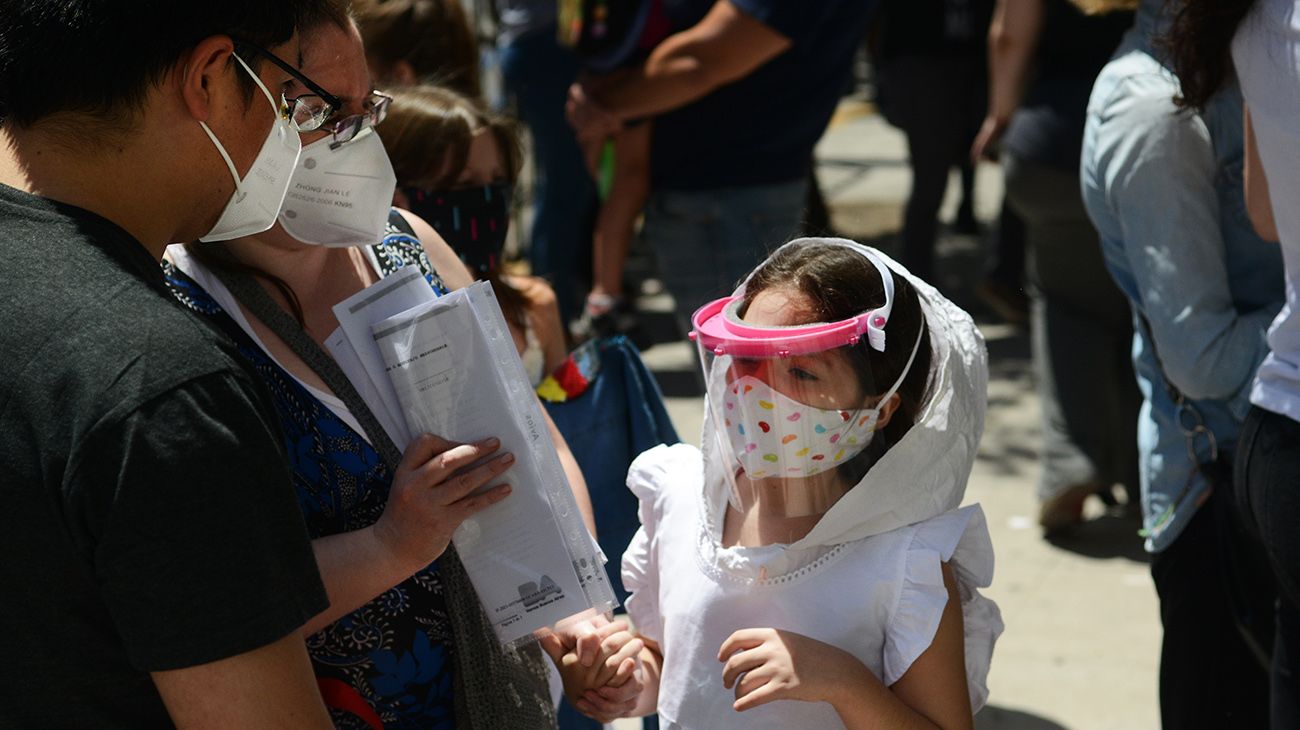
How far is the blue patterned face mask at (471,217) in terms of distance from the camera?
9.18ft

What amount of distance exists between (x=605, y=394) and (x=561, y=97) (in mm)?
3385

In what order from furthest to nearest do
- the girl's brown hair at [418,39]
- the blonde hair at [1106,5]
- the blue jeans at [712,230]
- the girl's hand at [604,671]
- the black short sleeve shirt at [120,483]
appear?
the blue jeans at [712,230]
the girl's brown hair at [418,39]
the blonde hair at [1106,5]
the girl's hand at [604,671]
the black short sleeve shirt at [120,483]

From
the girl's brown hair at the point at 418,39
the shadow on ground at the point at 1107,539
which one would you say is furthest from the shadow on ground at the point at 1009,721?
the girl's brown hair at the point at 418,39

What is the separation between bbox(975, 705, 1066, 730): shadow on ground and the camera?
145 inches

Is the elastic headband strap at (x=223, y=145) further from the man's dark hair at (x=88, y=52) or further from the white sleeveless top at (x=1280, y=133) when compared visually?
the white sleeveless top at (x=1280, y=133)

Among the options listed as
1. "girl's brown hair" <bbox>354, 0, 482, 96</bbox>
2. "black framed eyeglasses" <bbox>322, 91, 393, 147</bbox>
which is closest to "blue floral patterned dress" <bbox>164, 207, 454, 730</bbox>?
"black framed eyeglasses" <bbox>322, 91, 393, 147</bbox>

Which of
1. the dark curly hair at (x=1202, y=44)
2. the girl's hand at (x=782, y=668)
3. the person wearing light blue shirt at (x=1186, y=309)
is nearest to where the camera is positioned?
the girl's hand at (x=782, y=668)

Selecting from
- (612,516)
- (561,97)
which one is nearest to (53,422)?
(612,516)

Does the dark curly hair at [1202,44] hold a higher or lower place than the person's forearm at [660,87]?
higher

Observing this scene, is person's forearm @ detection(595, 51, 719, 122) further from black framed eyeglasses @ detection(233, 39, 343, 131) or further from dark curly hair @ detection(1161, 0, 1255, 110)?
black framed eyeglasses @ detection(233, 39, 343, 131)

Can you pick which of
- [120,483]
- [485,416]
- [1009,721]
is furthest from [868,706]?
[1009,721]

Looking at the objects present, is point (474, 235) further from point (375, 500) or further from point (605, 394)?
point (375, 500)

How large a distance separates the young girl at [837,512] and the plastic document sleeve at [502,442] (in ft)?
0.64

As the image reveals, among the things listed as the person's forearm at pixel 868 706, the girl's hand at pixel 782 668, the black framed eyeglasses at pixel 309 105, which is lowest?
the person's forearm at pixel 868 706
